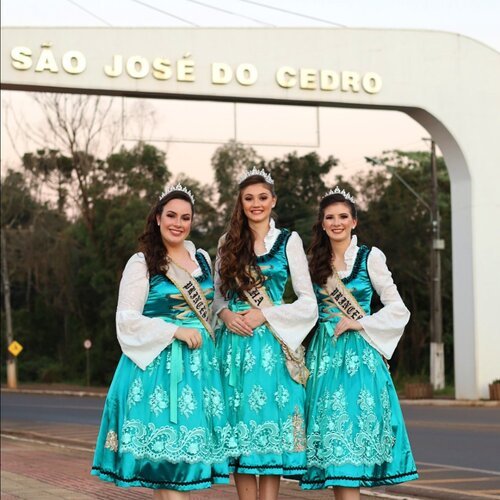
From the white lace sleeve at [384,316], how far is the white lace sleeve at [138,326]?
46.5 inches

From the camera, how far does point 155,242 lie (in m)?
6.55

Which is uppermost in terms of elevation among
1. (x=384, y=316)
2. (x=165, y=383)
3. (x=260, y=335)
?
(x=384, y=316)

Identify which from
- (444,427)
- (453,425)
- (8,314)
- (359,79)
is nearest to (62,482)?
(444,427)

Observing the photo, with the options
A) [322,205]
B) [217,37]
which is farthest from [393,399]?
[217,37]

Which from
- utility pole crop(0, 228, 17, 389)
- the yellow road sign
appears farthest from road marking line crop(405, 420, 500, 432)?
utility pole crop(0, 228, 17, 389)

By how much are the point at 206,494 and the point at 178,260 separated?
3961 millimetres

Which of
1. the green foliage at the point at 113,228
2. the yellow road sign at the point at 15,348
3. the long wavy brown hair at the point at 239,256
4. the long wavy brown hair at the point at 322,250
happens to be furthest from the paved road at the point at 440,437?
the yellow road sign at the point at 15,348

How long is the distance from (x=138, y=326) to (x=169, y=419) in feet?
1.71

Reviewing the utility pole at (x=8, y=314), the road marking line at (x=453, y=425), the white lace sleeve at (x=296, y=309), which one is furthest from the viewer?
the utility pole at (x=8, y=314)

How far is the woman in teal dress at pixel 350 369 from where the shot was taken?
6457mm

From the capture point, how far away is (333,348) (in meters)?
6.72

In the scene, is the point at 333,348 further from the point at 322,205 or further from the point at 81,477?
the point at 81,477

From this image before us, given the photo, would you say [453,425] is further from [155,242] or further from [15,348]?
[15,348]

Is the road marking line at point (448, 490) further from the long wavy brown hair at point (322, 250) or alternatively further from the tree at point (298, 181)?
the tree at point (298, 181)
